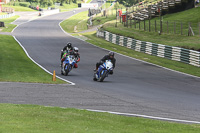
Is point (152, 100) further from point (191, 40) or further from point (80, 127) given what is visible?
point (191, 40)

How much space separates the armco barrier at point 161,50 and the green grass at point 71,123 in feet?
71.7

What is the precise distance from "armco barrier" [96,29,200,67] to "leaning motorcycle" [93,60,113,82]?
12166 millimetres

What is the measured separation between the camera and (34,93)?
17.3 meters

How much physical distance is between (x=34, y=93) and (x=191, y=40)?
2743 centimetres

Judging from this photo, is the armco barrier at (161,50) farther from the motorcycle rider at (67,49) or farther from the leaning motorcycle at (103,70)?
the leaning motorcycle at (103,70)

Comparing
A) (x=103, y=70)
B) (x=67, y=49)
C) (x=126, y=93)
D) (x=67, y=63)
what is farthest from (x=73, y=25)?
(x=126, y=93)

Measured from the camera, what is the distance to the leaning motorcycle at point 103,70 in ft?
73.0

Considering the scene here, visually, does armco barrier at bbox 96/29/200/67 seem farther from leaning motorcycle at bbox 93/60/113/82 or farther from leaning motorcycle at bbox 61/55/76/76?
leaning motorcycle at bbox 93/60/113/82

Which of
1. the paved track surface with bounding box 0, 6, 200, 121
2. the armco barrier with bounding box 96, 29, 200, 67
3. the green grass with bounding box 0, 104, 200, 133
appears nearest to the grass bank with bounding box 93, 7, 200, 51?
the armco barrier with bounding box 96, 29, 200, 67

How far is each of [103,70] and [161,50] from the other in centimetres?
1812

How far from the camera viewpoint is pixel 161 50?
3991 cm

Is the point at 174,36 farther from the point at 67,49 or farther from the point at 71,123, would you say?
Answer: the point at 71,123

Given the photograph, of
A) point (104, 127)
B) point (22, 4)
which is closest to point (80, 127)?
point (104, 127)

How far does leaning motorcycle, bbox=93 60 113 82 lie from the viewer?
22250mm
